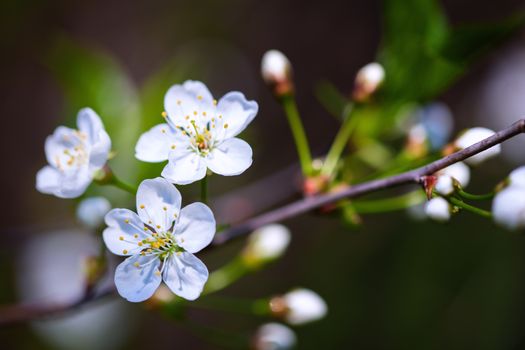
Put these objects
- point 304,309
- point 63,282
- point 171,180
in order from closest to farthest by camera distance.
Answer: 1. point 171,180
2. point 304,309
3. point 63,282

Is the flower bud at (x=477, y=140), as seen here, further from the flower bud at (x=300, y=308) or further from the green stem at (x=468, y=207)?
the flower bud at (x=300, y=308)

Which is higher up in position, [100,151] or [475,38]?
[475,38]

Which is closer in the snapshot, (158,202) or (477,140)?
(158,202)

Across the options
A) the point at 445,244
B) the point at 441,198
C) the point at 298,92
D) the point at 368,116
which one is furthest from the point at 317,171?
the point at 298,92

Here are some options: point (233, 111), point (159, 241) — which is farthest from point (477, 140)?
point (159, 241)

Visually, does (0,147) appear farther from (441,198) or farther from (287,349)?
(441,198)

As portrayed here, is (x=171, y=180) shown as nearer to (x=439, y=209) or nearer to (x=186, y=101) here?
(x=186, y=101)
